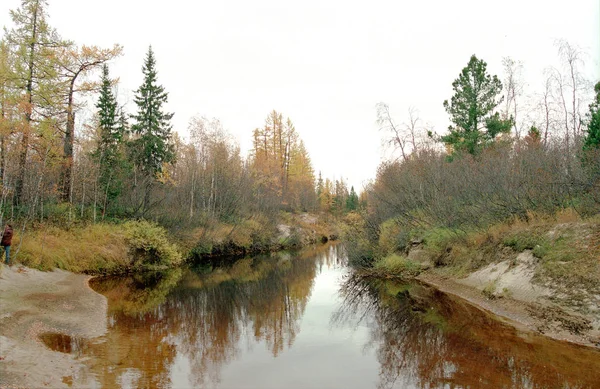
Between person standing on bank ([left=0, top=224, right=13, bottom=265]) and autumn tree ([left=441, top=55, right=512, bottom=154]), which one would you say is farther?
autumn tree ([left=441, top=55, right=512, bottom=154])

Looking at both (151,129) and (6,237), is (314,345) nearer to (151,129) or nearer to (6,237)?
(6,237)

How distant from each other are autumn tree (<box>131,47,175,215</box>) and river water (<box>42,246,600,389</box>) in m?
15.1

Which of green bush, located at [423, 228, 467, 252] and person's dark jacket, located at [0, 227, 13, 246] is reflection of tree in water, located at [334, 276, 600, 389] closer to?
green bush, located at [423, 228, 467, 252]

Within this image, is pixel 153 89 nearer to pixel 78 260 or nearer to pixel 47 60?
pixel 47 60

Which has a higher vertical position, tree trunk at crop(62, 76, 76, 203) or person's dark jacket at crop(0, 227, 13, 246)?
tree trunk at crop(62, 76, 76, 203)

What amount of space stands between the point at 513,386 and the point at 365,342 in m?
4.42

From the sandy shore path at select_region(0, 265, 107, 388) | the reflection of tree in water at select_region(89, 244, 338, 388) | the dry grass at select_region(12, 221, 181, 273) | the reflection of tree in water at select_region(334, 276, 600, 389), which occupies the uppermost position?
the dry grass at select_region(12, 221, 181, 273)

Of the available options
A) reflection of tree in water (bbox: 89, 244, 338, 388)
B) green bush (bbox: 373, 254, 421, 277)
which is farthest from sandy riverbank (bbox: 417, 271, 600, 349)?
reflection of tree in water (bbox: 89, 244, 338, 388)

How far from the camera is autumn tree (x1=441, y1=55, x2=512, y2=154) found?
25219 millimetres

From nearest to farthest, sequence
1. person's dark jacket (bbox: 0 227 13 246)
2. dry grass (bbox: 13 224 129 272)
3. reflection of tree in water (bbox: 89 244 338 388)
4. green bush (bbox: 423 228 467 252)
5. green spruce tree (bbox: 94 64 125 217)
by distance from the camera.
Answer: reflection of tree in water (bbox: 89 244 338 388) → person's dark jacket (bbox: 0 227 13 246) → dry grass (bbox: 13 224 129 272) → green bush (bbox: 423 228 467 252) → green spruce tree (bbox: 94 64 125 217)

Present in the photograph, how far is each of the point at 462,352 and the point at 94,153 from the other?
86.3 feet

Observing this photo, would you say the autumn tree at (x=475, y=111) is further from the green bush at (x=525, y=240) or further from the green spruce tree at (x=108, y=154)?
the green spruce tree at (x=108, y=154)

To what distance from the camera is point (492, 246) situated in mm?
16797

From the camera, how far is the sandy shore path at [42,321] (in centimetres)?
723
